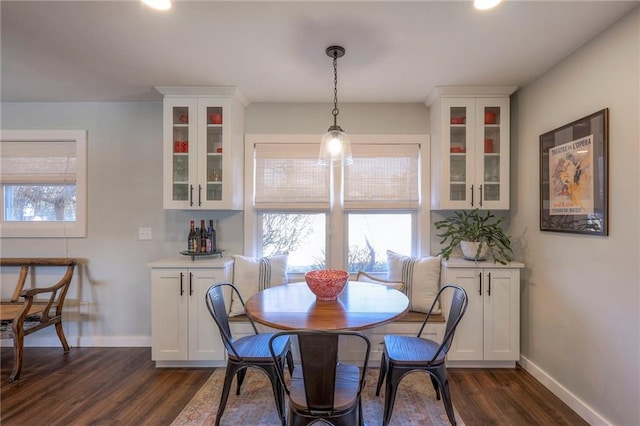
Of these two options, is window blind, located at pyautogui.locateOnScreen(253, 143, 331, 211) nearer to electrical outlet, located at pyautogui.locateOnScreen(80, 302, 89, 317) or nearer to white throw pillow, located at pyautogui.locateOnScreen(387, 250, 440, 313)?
white throw pillow, located at pyautogui.locateOnScreen(387, 250, 440, 313)

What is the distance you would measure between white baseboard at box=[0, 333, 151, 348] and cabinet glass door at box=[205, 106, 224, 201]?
1.65m

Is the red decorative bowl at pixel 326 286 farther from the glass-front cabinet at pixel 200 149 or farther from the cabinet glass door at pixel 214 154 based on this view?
Answer: the cabinet glass door at pixel 214 154

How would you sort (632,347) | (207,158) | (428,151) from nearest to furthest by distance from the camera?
(632,347) → (207,158) → (428,151)

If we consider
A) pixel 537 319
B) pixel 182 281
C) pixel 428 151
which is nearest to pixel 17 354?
pixel 182 281

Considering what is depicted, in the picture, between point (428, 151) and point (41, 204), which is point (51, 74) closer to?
point (41, 204)

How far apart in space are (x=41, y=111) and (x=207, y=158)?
189 cm

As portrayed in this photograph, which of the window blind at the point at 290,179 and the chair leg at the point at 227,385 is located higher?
the window blind at the point at 290,179

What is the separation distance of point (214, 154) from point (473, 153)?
2.35 metres

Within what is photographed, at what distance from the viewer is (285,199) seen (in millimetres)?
2924

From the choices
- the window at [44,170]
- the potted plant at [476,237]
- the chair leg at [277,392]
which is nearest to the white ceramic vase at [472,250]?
the potted plant at [476,237]

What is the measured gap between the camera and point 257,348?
1888mm

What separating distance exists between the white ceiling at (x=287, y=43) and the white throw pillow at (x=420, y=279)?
1.56 meters

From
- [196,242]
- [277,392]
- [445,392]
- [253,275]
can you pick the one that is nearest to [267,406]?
[277,392]

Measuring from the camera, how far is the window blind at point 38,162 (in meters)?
2.96
